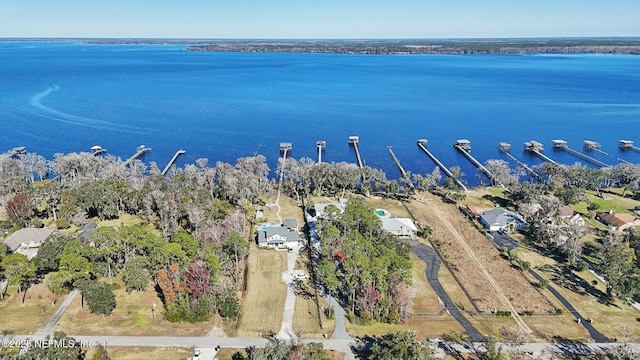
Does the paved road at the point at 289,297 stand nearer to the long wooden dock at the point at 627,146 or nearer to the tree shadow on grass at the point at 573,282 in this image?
the tree shadow on grass at the point at 573,282

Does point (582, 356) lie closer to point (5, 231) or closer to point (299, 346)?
point (299, 346)

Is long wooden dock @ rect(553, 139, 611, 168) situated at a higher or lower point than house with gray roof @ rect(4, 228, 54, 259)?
higher

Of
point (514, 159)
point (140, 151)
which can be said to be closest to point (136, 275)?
point (140, 151)

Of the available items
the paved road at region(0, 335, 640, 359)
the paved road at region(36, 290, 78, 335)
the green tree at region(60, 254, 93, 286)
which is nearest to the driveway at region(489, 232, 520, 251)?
the paved road at region(0, 335, 640, 359)

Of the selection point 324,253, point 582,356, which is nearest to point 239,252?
point 324,253

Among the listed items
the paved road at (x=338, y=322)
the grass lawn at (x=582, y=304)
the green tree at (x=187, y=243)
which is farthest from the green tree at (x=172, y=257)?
the grass lawn at (x=582, y=304)

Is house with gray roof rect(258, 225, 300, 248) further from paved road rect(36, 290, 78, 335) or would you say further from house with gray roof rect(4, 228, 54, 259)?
house with gray roof rect(4, 228, 54, 259)
